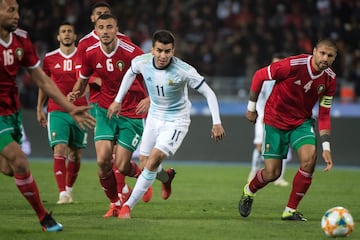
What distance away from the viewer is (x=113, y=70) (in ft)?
36.9

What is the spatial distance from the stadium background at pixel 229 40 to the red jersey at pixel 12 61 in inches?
486

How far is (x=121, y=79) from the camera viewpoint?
446 inches

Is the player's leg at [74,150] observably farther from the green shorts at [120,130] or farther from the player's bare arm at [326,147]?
the player's bare arm at [326,147]

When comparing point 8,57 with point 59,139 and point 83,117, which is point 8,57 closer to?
point 83,117

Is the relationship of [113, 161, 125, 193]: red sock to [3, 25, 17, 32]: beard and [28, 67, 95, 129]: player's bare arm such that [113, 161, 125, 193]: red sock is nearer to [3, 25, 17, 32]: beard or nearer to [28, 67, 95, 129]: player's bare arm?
[28, 67, 95, 129]: player's bare arm

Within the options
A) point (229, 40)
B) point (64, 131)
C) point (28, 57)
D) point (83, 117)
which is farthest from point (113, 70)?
point (229, 40)

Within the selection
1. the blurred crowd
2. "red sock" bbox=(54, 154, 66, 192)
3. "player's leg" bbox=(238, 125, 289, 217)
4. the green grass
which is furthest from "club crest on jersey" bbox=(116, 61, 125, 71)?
the blurred crowd

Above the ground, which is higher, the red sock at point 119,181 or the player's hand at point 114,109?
the player's hand at point 114,109

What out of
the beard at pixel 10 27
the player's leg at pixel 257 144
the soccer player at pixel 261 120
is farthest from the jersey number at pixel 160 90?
the player's leg at pixel 257 144

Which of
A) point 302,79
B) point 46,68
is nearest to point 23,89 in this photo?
point 46,68

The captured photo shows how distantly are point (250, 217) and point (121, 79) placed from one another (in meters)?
2.52

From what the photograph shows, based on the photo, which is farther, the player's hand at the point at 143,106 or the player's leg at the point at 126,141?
the player's leg at the point at 126,141

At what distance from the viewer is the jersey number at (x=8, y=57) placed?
354 inches

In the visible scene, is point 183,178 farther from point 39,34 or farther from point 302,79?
point 39,34
